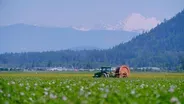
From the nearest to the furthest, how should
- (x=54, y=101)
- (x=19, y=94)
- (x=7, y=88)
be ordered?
(x=54, y=101) → (x=19, y=94) → (x=7, y=88)

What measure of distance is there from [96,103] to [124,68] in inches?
1887

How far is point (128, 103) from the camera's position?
1010cm

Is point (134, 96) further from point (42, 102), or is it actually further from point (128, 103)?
point (42, 102)

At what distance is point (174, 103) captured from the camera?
32.1ft

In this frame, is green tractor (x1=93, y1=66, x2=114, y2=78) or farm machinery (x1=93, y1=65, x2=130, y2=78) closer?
farm machinery (x1=93, y1=65, x2=130, y2=78)

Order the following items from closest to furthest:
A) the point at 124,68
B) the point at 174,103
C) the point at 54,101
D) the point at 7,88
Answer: the point at 174,103
the point at 54,101
the point at 7,88
the point at 124,68

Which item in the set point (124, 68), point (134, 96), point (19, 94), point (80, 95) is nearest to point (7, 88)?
point (19, 94)

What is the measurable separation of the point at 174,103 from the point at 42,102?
287cm

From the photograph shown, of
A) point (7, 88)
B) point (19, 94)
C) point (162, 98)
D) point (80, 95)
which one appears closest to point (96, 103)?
point (80, 95)

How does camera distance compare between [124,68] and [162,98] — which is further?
[124,68]

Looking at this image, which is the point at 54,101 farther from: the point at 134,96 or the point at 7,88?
the point at 7,88

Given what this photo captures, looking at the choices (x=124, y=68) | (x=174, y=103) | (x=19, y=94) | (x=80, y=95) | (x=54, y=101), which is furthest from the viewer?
(x=124, y=68)

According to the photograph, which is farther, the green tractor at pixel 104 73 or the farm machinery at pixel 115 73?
the green tractor at pixel 104 73

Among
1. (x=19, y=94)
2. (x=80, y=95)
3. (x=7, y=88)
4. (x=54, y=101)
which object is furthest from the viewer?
(x=7, y=88)
